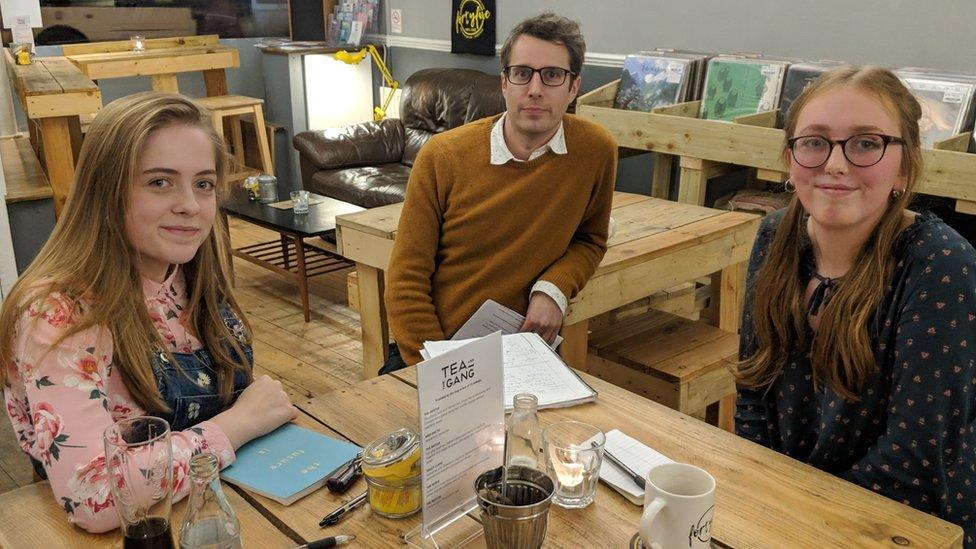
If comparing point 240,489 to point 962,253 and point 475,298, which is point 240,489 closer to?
point 475,298

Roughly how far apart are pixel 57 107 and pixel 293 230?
1193 millimetres

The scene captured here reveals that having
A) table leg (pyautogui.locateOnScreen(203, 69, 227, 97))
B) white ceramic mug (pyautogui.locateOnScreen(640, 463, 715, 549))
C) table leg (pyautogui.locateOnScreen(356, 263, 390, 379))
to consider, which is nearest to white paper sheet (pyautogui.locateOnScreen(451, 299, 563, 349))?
table leg (pyautogui.locateOnScreen(356, 263, 390, 379))

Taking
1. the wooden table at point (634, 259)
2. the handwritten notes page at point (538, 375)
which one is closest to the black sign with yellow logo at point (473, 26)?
the wooden table at point (634, 259)

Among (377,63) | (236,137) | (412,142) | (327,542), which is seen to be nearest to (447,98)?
(412,142)

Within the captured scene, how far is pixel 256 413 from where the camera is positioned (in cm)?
138

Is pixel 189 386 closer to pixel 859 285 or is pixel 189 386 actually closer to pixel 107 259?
pixel 107 259

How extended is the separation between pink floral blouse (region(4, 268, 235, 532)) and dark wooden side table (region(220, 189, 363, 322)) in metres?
2.39

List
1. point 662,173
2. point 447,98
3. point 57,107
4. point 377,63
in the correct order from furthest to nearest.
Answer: point 377,63 < point 447,98 < point 662,173 < point 57,107

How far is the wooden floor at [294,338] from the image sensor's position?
304 cm

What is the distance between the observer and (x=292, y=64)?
6.13m

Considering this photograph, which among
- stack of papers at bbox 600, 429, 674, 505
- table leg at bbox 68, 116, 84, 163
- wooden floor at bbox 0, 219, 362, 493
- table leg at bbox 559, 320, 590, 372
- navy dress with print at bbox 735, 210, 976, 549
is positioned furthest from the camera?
table leg at bbox 68, 116, 84, 163

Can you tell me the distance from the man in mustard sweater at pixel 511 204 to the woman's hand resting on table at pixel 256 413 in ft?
2.62

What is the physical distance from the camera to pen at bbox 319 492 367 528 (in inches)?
46.4

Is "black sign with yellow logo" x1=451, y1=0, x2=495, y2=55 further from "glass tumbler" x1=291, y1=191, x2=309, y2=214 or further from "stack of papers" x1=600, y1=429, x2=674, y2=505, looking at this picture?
"stack of papers" x1=600, y1=429, x2=674, y2=505
